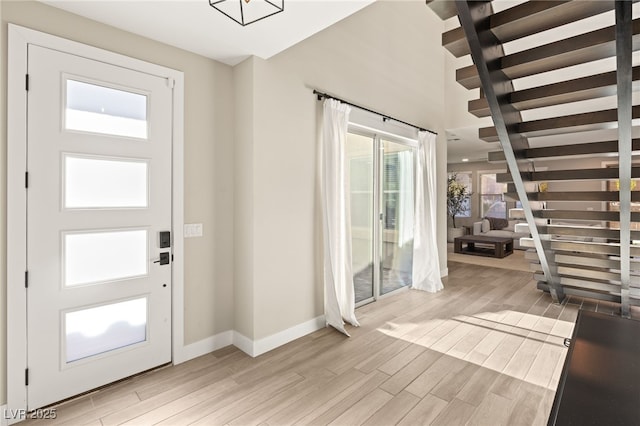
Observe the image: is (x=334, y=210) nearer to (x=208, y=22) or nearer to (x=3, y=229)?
(x=208, y=22)

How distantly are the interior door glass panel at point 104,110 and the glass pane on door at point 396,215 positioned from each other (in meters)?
2.96

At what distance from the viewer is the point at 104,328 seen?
2449 millimetres

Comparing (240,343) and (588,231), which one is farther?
(588,231)

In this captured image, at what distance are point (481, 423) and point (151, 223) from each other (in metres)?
2.71

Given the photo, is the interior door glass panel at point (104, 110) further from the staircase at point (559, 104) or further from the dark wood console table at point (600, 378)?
the dark wood console table at point (600, 378)

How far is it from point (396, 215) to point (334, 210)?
178cm

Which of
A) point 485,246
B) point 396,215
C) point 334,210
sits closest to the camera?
point 334,210

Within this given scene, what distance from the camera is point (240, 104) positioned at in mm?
3006

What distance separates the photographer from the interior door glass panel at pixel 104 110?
2.28m

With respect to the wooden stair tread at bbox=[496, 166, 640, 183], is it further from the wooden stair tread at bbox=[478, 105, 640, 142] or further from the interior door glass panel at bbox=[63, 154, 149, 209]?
the interior door glass panel at bbox=[63, 154, 149, 209]

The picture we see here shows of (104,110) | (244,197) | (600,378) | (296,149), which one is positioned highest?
(104,110)

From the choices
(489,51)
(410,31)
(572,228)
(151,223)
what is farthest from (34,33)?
(572,228)

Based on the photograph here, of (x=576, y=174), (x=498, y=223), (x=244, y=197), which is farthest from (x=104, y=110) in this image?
(x=498, y=223)

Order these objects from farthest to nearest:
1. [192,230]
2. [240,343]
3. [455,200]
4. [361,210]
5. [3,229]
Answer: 1. [455,200]
2. [361,210]
3. [240,343]
4. [192,230]
5. [3,229]
